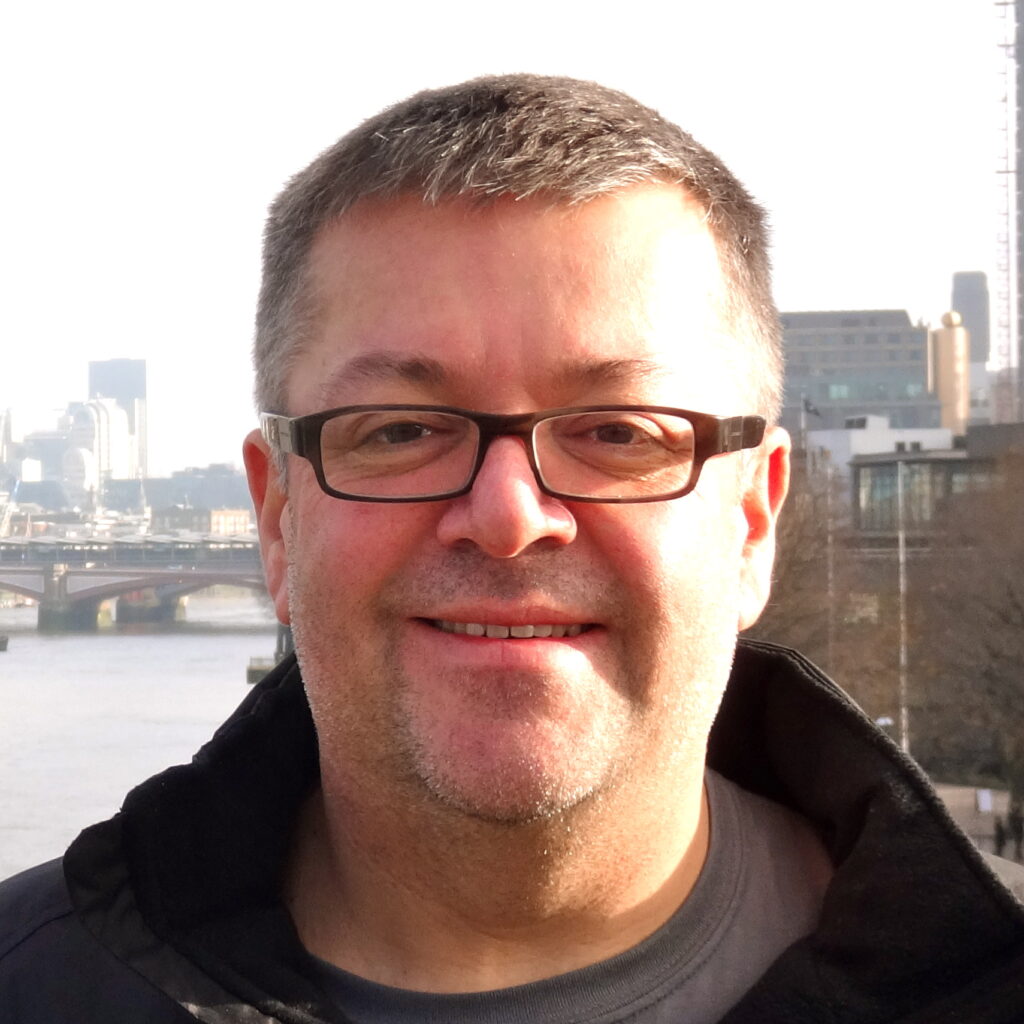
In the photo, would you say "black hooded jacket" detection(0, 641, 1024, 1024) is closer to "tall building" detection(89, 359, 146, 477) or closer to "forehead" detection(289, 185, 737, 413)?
"forehead" detection(289, 185, 737, 413)

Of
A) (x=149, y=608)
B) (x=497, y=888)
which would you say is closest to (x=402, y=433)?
Answer: (x=497, y=888)

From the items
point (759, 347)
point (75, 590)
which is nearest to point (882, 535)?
point (75, 590)

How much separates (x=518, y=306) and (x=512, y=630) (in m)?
0.33

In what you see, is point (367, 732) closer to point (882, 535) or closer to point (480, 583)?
point (480, 583)

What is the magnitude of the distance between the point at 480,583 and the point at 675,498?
0.22 meters

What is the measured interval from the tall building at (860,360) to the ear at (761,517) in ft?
196

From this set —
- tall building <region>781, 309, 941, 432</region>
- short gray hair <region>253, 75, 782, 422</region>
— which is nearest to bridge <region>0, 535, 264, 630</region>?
short gray hair <region>253, 75, 782, 422</region>

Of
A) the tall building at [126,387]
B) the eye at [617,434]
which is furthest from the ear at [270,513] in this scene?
the tall building at [126,387]

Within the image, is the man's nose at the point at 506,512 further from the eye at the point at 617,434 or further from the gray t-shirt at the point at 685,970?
the gray t-shirt at the point at 685,970

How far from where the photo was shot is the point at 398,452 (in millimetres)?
1381

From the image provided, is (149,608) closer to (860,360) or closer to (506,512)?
(506,512)

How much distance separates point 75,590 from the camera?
14.0m

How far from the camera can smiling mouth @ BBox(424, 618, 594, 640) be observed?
1330mm

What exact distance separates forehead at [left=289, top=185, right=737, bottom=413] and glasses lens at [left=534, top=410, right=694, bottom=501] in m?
0.03
